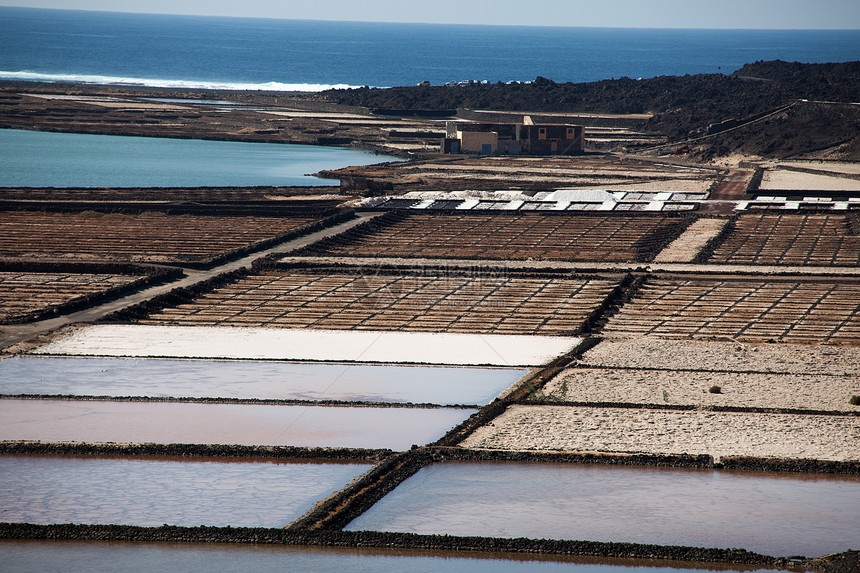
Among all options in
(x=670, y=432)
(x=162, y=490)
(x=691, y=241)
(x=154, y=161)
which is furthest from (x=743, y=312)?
(x=154, y=161)

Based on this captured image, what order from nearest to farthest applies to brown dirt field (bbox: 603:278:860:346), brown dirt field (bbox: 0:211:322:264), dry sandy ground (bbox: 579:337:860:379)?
dry sandy ground (bbox: 579:337:860:379) < brown dirt field (bbox: 603:278:860:346) < brown dirt field (bbox: 0:211:322:264)

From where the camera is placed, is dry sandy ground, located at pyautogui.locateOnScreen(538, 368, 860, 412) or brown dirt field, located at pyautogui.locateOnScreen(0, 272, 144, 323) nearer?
dry sandy ground, located at pyautogui.locateOnScreen(538, 368, 860, 412)

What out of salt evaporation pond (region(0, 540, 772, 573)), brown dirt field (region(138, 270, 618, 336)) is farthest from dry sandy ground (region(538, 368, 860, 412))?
salt evaporation pond (region(0, 540, 772, 573))

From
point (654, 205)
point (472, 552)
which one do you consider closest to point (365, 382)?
point (472, 552)

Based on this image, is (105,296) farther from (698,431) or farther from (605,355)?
(698,431)

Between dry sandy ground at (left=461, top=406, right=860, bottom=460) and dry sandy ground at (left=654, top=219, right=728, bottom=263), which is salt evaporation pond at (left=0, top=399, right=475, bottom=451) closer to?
dry sandy ground at (left=461, top=406, right=860, bottom=460)

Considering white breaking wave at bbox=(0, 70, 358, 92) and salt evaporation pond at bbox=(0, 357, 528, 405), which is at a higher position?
white breaking wave at bbox=(0, 70, 358, 92)

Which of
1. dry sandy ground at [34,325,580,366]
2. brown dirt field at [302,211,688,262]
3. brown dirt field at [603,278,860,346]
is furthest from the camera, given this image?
brown dirt field at [302,211,688,262]

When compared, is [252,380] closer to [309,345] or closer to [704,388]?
[309,345]
